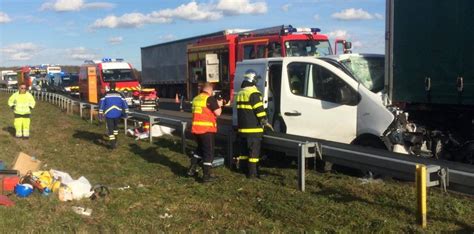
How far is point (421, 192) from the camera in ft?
17.7

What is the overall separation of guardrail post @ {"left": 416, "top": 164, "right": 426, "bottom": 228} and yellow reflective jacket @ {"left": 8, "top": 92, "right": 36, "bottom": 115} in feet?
40.5

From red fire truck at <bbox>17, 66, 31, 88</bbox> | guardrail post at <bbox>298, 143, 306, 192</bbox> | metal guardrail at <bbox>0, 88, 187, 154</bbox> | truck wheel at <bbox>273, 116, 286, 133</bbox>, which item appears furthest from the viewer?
red fire truck at <bbox>17, 66, 31, 88</bbox>

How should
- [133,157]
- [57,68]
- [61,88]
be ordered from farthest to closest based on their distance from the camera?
[57,68] → [61,88] → [133,157]

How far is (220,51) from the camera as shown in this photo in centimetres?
2008

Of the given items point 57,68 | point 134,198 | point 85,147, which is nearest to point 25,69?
point 57,68

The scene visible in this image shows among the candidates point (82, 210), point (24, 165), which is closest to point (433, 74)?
point (82, 210)

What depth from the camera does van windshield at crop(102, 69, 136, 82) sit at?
26.9 meters

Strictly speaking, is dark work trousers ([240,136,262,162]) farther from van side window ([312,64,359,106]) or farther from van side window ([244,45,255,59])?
van side window ([244,45,255,59])

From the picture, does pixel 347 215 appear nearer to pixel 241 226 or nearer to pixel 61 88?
pixel 241 226

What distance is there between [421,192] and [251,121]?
3486mm

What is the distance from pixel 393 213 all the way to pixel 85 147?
8.49 metres

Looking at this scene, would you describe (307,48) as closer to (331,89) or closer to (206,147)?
(331,89)

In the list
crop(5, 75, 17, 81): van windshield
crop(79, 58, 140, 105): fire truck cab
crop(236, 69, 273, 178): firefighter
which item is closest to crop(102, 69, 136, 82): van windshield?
crop(79, 58, 140, 105): fire truck cab

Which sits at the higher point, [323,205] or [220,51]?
[220,51]
